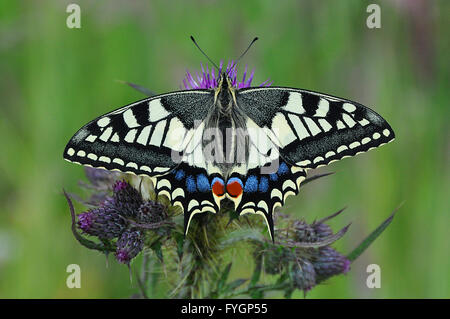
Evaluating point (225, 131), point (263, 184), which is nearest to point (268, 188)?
point (263, 184)

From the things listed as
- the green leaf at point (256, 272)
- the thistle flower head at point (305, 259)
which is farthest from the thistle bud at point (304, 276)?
the green leaf at point (256, 272)

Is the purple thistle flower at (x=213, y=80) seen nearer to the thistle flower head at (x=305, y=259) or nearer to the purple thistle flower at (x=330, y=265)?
the thistle flower head at (x=305, y=259)

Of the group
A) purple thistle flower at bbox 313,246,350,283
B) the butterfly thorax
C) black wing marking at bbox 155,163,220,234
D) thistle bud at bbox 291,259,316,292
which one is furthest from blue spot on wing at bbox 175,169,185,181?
purple thistle flower at bbox 313,246,350,283

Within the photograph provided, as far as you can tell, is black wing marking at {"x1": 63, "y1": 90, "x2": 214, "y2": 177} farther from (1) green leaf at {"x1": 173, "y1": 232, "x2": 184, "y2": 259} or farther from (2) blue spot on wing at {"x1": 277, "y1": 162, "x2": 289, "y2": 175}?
(2) blue spot on wing at {"x1": 277, "y1": 162, "x2": 289, "y2": 175}

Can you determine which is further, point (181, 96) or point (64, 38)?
point (64, 38)

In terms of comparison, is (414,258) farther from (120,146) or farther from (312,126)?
(120,146)
